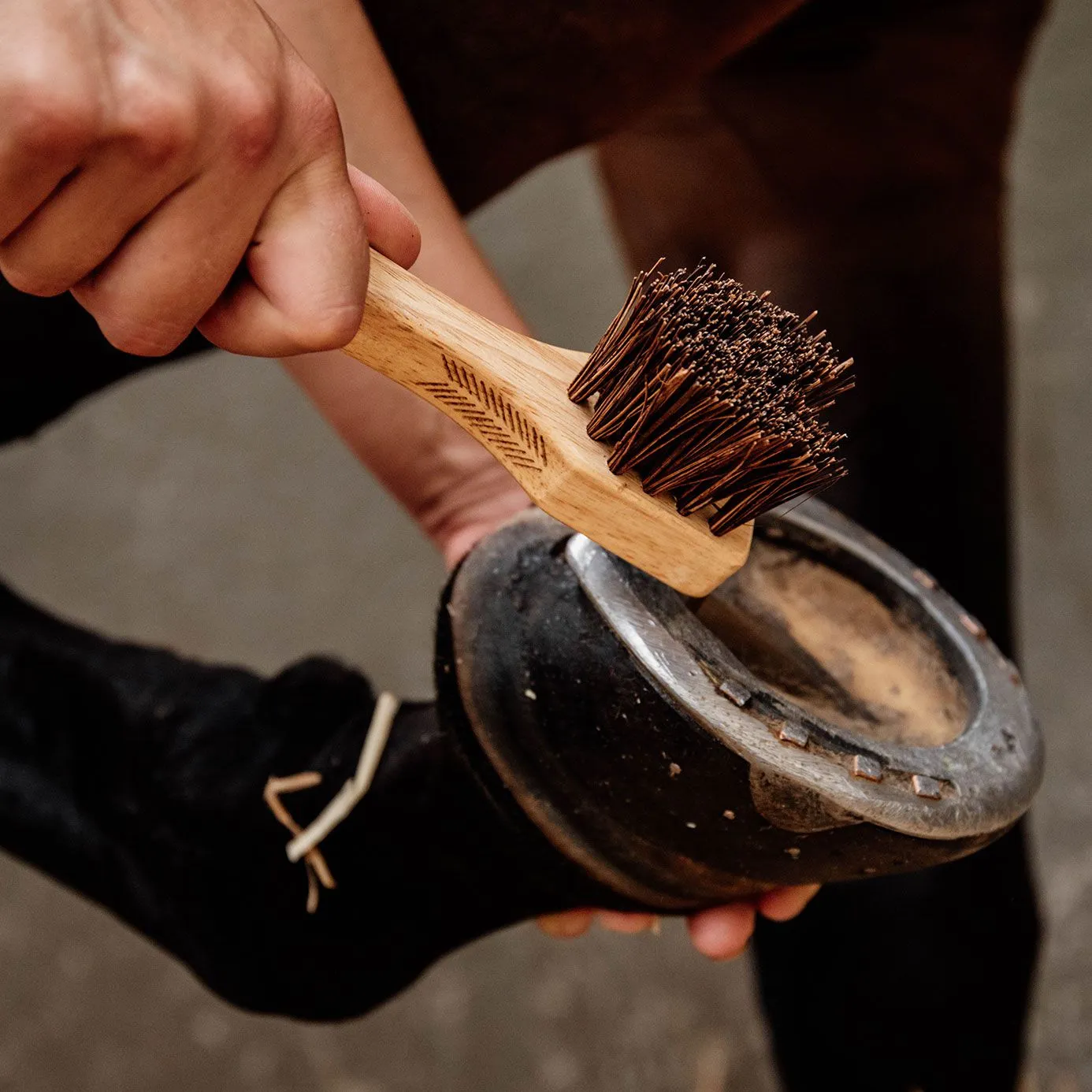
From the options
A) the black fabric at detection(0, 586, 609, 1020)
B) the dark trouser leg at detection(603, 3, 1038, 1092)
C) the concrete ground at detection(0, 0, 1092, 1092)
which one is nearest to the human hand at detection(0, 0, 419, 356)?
the black fabric at detection(0, 586, 609, 1020)

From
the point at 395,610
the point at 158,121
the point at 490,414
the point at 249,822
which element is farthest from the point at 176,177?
the point at 395,610

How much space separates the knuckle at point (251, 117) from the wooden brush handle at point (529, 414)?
6 cm

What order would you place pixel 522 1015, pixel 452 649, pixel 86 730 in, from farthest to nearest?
pixel 522 1015 → pixel 86 730 → pixel 452 649

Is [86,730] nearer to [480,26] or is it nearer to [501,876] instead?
[501,876]

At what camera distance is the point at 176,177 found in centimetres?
35

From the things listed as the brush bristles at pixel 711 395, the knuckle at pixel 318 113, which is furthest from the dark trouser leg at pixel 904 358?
the knuckle at pixel 318 113

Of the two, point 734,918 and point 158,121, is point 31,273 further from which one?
point 734,918

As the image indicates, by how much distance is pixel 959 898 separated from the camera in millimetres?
814

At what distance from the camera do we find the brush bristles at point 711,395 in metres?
0.43

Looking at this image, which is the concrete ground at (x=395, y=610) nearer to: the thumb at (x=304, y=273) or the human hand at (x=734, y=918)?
the human hand at (x=734, y=918)

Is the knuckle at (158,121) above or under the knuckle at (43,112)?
under

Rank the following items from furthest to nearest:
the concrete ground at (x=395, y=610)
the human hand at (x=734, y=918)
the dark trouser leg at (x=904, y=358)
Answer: the concrete ground at (x=395, y=610), the dark trouser leg at (x=904, y=358), the human hand at (x=734, y=918)

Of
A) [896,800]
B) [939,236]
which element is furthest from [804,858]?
[939,236]

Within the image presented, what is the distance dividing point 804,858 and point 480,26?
400mm
